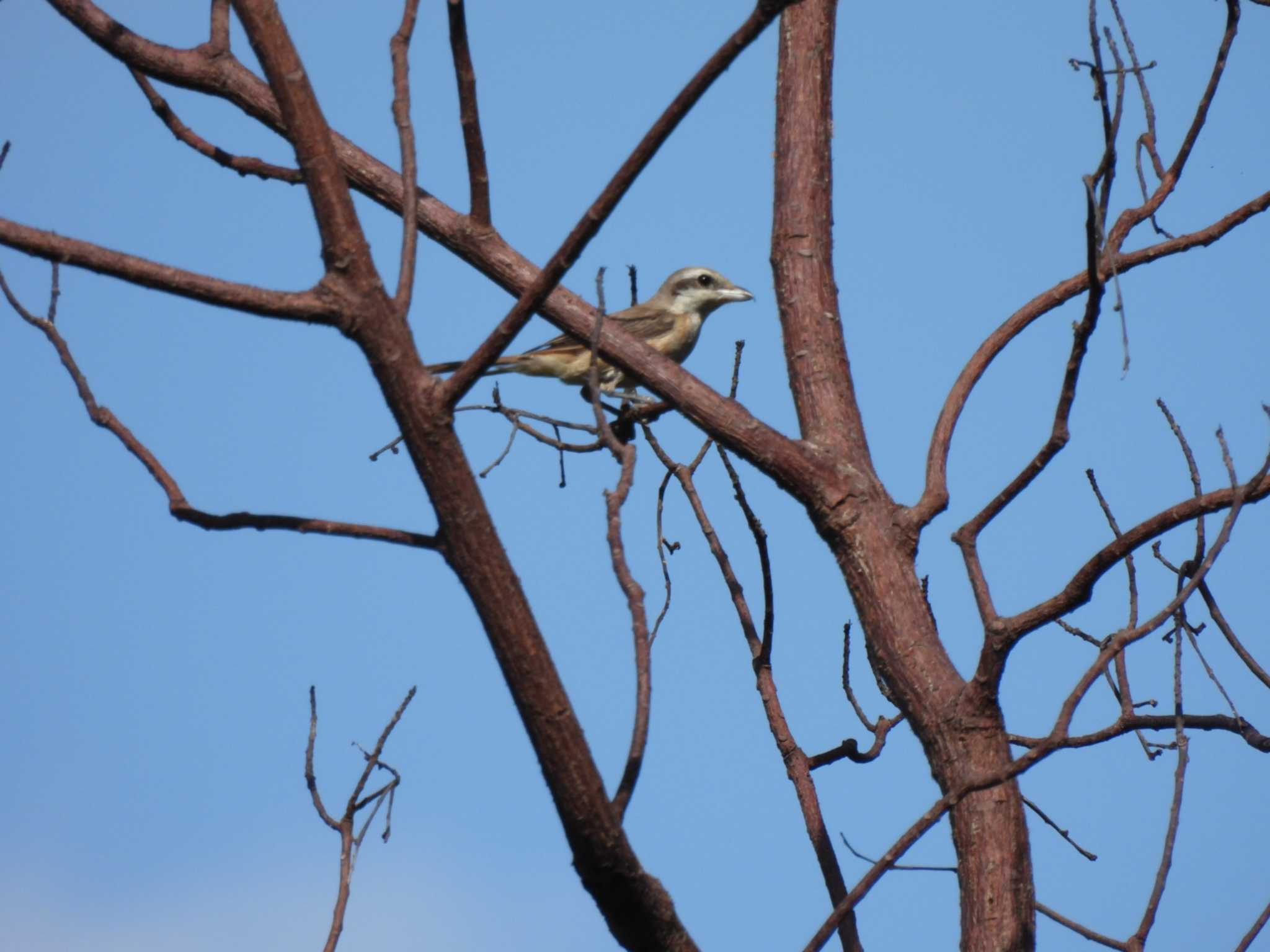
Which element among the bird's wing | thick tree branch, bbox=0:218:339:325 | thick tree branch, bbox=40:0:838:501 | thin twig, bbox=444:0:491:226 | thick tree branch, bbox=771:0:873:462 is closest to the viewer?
thick tree branch, bbox=0:218:339:325

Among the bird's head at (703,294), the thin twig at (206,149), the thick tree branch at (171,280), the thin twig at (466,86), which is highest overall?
the bird's head at (703,294)

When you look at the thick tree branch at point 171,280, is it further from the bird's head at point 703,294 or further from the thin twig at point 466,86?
the bird's head at point 703,294

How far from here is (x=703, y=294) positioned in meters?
9.72

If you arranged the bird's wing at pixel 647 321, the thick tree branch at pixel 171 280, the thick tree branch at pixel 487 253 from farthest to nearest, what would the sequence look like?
1. the bird's wing at pixel 647 321
2. the thick tree branch at pixel 487 253
3. the thick tree branch at pixel 171 280

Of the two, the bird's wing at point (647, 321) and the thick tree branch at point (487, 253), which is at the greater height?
the bird's wing at point (647, 321)

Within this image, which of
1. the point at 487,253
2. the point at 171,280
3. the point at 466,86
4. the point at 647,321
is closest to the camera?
the point at 171,280

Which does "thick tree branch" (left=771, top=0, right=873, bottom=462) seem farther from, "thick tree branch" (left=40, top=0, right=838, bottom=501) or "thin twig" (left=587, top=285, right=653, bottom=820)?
"thin twig" (left=587, top=285, right=653, bottom=820)

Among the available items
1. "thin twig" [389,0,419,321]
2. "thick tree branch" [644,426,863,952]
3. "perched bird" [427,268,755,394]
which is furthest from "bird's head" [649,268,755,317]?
"thin twig" [389,0,419,321]

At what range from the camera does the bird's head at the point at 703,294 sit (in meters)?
9.73

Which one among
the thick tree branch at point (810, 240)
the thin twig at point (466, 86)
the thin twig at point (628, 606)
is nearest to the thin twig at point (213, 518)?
the thin twig at point (628, 606)

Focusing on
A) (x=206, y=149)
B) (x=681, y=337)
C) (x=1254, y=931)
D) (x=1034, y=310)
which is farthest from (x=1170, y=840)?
(x=681, y=337)

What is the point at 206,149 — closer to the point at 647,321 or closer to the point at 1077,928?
the point at 1077,928

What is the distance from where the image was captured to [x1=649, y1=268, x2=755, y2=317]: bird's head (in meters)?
9.73

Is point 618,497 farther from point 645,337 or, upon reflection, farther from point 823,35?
point 645,337
